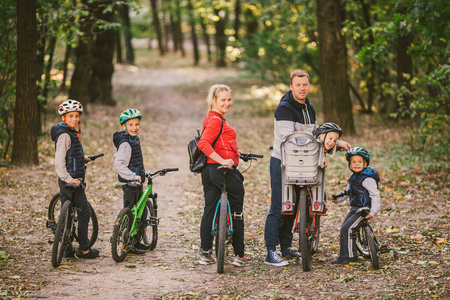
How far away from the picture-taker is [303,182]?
5.72m

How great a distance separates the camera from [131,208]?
21.4 feet

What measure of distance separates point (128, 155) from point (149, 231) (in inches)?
47.1

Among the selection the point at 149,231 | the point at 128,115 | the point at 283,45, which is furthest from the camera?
the point at 283,45

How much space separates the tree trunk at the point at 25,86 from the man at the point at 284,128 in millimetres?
6721

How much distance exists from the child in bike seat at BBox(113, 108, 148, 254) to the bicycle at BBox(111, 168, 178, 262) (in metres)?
0.08

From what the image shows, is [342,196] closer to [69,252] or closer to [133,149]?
[133,149]

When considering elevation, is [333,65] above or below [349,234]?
above

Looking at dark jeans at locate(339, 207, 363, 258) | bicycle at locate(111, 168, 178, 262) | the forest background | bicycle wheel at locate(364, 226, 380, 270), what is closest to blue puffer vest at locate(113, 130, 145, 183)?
bicycle at locate(111, 168, 178, 262)

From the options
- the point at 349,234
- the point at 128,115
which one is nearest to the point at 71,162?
the point at 128,115

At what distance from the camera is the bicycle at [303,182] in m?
5.67

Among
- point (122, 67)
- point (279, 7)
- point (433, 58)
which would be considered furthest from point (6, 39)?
point (122, 67)

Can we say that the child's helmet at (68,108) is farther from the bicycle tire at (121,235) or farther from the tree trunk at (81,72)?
the tree trunk at (81,72)

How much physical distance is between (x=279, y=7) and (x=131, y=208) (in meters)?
15.5

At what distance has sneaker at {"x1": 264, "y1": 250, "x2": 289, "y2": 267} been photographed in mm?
6195
